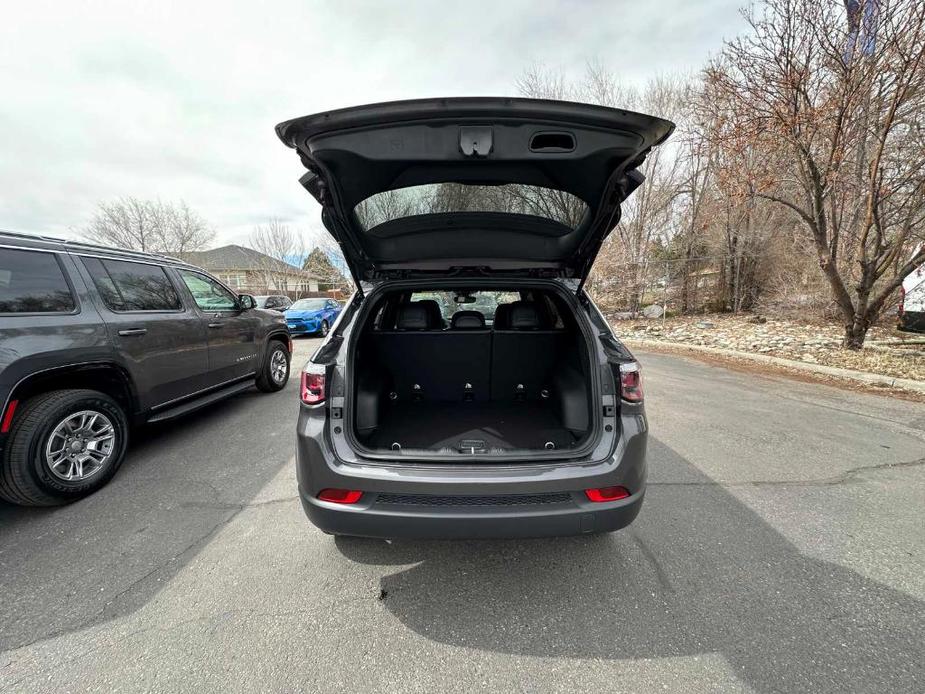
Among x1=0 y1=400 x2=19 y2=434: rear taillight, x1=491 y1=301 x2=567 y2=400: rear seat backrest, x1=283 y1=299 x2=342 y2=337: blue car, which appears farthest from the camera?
x1=283 y1=299 x2=342 y2=337: blue car

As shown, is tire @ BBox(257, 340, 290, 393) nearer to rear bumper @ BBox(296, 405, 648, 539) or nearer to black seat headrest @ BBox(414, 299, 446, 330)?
black seat headrest @ BBox(414, 299, 446, 330)

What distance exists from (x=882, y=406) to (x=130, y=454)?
27.5 ft

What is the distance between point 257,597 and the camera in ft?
5.86

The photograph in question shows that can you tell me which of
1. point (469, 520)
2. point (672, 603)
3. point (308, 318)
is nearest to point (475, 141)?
point (469, 520)

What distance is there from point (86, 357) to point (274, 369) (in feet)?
8.44

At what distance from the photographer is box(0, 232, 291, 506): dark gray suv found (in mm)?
2363

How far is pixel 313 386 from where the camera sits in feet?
5.94

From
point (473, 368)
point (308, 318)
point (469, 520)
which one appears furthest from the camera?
point (308, 318)

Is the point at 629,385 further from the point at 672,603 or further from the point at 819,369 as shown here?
the point at 819,369

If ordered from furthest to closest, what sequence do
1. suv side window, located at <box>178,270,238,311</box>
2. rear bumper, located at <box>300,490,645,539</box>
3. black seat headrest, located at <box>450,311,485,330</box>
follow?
suv side window, located at <box>178,270,238,311</box>
black seat headrest, located at <box>450,311,485,330</box>
rear bumper, located at <box>300,490,645,539</box>

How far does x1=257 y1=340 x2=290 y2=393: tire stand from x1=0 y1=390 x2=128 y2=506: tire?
2.07 meters

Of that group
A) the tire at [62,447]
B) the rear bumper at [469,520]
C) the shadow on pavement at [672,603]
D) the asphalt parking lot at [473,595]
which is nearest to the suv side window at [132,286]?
the tire at [62,447]

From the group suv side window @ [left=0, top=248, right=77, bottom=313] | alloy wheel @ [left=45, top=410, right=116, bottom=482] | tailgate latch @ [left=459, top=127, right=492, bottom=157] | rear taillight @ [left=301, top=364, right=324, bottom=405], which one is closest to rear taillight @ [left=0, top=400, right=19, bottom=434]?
alloy wheel @ [left=45, top=410, right=116, bottom=482]

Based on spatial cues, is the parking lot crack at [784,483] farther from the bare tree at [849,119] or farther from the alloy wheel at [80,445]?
the bare tree at [849,119]
